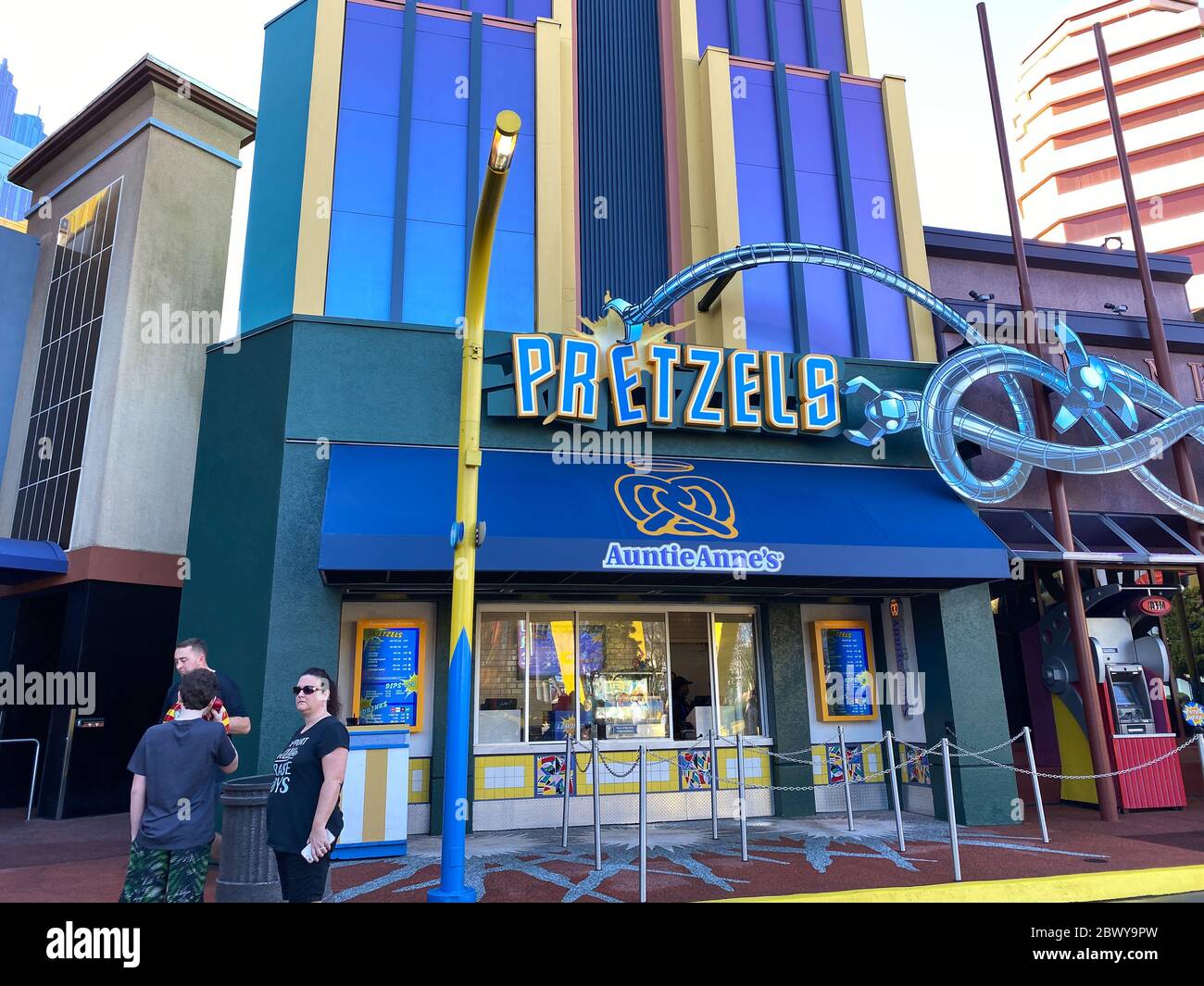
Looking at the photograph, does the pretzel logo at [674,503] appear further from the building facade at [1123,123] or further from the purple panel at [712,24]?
the building facade at [1123,123]

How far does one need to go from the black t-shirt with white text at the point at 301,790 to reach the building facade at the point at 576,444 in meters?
4.39

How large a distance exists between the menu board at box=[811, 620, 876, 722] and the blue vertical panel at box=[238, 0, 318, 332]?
378 inches

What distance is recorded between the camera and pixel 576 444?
459 inches

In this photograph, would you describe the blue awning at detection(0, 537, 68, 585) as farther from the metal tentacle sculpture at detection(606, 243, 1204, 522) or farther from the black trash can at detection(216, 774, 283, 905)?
the metal tentacle sculpture at detection(606, 243, 1204, 522)

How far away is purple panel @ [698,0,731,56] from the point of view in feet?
52.4

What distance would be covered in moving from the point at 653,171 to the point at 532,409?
6.25m

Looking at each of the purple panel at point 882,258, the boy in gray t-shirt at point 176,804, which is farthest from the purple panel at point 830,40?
the boy in gray t-shirt at point 176,804


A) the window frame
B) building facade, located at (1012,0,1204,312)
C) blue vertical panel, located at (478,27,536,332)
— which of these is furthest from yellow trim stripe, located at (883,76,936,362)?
building facade, located at (1012,0,1204,312)

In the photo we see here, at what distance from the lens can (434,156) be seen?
42.7ft

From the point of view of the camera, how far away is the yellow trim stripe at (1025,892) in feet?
23.9
